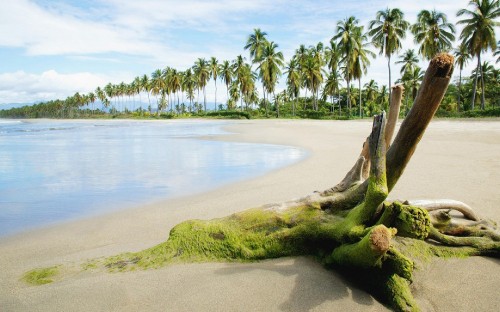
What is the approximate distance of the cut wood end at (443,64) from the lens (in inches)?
99.5

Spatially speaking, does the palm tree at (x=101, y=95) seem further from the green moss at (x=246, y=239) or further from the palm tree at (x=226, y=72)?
the green moss at (x=246, y=239)

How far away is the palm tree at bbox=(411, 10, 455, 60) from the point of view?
43719 mm

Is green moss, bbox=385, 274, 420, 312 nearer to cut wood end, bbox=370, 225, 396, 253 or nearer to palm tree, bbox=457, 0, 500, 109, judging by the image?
cut wood end, bbox=370, 225, 396, 253

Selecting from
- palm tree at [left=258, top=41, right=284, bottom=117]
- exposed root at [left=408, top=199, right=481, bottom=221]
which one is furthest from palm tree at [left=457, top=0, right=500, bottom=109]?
exposed root at [left=408, top=199, right=481, bottom=221]

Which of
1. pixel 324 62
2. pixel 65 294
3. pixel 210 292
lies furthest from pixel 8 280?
pixel 324 62

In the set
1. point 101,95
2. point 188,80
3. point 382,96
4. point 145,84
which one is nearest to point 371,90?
point 382,96

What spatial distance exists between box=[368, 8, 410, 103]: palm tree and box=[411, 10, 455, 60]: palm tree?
195 centimetres

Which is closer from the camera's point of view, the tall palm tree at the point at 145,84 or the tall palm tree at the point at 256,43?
the tall palm tree at the point at 256,43

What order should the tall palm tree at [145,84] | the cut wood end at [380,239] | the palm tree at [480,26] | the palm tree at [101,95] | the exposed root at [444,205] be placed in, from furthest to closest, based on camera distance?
the palm tree at [101,95]
the tall palm tree at [145,84]
the palm tree at [480,26]
the exposed root at [444,205]
the cut wood end at [380,239]

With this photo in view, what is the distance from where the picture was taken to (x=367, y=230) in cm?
288

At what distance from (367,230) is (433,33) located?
161ft

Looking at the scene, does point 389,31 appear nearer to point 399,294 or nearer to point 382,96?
point 382,96

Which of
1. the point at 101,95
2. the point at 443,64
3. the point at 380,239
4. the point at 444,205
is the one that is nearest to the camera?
the point at 380,239

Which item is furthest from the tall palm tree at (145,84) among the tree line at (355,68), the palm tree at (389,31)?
the palm tree at (389,31)
